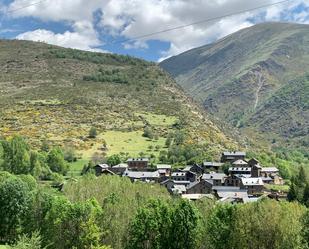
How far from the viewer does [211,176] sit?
403ft

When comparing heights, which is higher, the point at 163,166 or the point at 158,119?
the point at 158,119

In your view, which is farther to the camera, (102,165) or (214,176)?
(102,165)

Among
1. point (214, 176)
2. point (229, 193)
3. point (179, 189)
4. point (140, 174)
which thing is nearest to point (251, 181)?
point (214, 176)

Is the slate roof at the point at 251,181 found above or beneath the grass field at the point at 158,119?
beneath

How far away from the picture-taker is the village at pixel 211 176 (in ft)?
364

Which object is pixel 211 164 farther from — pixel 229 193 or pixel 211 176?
pixel 229 193

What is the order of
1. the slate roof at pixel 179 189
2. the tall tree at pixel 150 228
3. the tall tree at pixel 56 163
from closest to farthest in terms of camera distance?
the tall tree at pixel 150 228 → the slate roof at pixel 179 189 → the tall tree at pixel 56 163

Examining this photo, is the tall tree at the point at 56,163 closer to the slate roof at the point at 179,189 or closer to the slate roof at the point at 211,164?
the slate roof at the point at 179,189

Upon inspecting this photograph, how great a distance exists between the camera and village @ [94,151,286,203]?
111 metres

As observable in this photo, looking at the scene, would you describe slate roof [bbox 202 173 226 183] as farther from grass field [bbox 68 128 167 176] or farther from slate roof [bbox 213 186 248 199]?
grass field [bbox 68 128 167 176]

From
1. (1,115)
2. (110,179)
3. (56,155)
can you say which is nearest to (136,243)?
(110,179)

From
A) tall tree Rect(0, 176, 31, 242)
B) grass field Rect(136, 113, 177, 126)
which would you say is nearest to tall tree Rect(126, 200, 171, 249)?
tall tree Rect(0, 176, 31, 242)

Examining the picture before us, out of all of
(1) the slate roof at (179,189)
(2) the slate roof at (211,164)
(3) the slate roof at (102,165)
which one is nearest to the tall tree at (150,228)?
(1) the slate roof at (179,189)

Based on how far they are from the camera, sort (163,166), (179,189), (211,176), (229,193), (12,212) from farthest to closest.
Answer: (163,166), (211,176), (179,189), (229,193), (12,212)
